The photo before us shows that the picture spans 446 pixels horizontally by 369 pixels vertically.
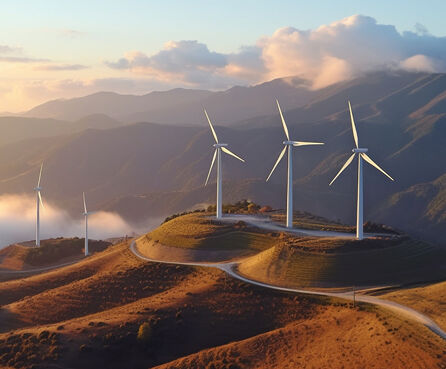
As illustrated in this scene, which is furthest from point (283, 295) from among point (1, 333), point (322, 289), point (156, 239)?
point (156, 239)

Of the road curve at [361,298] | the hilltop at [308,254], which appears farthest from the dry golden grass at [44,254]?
the road curve at [361,298]

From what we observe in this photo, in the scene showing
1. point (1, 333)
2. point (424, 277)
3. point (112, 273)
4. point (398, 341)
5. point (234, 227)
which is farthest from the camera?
point (234, 227)

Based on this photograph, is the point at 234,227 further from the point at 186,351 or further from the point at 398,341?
→ the point at 398,341

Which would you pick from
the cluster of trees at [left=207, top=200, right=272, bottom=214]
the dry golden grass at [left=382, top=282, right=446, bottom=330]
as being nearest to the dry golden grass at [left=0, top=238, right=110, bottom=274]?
the cluster of trees at [left=207, top=200, right=272, bottom=214]

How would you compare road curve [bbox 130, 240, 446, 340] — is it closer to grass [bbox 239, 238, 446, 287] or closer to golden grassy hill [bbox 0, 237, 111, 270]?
grass [bbox 239, 238, 446, 287]

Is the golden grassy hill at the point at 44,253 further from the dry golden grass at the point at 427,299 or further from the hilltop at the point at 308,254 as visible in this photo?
the dry golden grass at the point at 427,299

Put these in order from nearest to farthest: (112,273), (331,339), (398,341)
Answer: (398,341) < (331,339) < (112,273)
